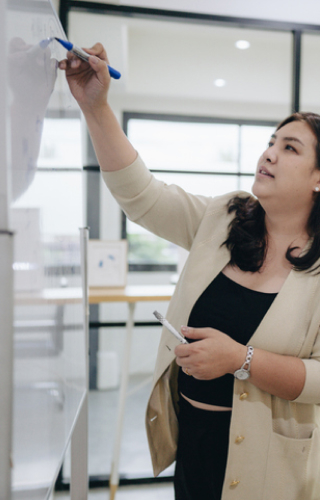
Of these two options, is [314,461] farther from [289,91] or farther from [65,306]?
[289,91]

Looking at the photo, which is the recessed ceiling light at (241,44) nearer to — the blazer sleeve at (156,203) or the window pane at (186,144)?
the window pane at (186,144)

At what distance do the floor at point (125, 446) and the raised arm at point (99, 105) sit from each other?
1.24m

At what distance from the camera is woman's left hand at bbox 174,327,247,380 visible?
2.76ft

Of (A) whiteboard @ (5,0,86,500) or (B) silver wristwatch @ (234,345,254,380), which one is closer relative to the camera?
(A) whiteboard @ (5,0,86,500)

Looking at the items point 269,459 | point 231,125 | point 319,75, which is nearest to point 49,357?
point 269,459

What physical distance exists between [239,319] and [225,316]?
0.03 m

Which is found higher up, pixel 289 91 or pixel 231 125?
pixel 289 91

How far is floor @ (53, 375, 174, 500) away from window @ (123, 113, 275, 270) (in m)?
0.69

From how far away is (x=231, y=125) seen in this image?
6.70 ft

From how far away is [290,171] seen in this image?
3.14ft

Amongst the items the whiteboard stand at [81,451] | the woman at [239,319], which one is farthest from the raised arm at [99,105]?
the whiteboard stand at [81,451]

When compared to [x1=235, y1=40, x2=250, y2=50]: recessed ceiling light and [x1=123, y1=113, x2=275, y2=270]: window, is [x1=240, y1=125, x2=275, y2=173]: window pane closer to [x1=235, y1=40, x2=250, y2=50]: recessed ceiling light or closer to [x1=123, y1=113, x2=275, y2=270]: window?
[x1=123, y1=113, x2=275, y2=270]: window

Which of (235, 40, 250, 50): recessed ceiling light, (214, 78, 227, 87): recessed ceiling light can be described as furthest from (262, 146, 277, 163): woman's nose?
(235, 40, 250, 50): recessed ceiling light

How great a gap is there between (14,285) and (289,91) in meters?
2.07
